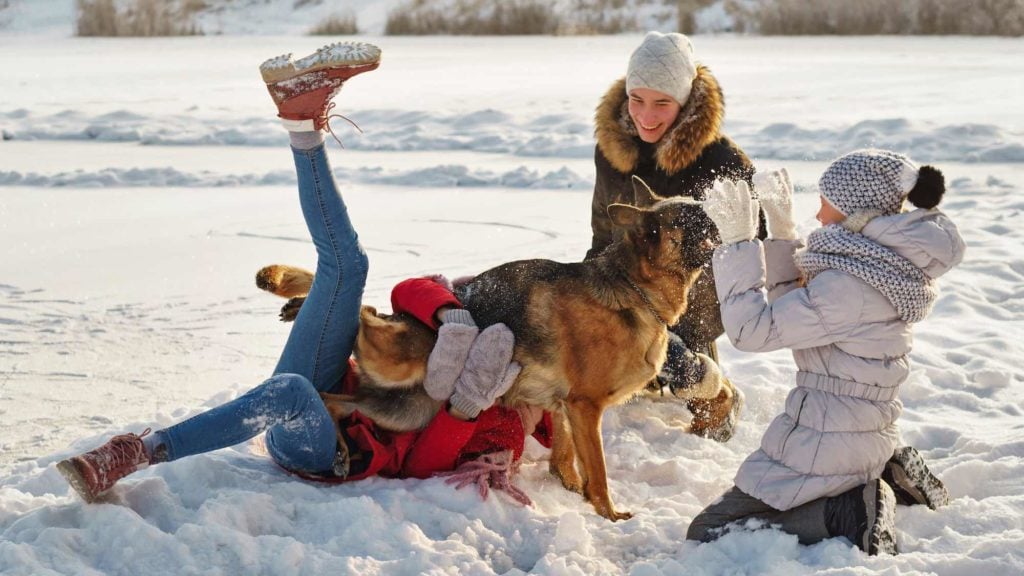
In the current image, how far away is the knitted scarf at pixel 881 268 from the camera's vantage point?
3354 millimetres

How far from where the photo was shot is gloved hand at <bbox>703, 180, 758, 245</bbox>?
11.6 ft

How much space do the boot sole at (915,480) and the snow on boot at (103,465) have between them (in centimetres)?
262

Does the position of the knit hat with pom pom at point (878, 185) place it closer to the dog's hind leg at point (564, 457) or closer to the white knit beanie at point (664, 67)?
the dog's hind leg at point (564, 457)

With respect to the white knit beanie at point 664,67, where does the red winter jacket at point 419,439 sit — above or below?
below

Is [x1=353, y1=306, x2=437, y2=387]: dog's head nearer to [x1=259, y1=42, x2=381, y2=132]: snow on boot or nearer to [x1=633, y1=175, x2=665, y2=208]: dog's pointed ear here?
[x1=259, y1=42, x2=381, y2=132]: snow on boot

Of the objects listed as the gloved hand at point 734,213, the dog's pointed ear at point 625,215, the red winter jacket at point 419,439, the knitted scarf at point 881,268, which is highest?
the gloved hand at point 734,213

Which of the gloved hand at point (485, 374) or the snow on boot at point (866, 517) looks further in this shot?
the gloved hand at point (485, 374)

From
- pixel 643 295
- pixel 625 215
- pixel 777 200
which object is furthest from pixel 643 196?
pixel 777 200

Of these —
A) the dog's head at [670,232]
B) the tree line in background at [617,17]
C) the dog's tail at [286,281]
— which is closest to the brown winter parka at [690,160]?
the dog's head at [670,232]

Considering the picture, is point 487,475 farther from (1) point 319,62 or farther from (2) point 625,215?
(1) point 319,62

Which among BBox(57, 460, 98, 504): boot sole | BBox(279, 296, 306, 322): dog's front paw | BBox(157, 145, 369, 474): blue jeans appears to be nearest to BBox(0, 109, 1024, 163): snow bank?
BBox(279, 296, 306, 322): dog's front paw

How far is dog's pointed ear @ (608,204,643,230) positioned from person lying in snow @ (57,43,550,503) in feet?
1.97

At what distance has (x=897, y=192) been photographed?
3.41 meters

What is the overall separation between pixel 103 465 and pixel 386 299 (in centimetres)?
364
